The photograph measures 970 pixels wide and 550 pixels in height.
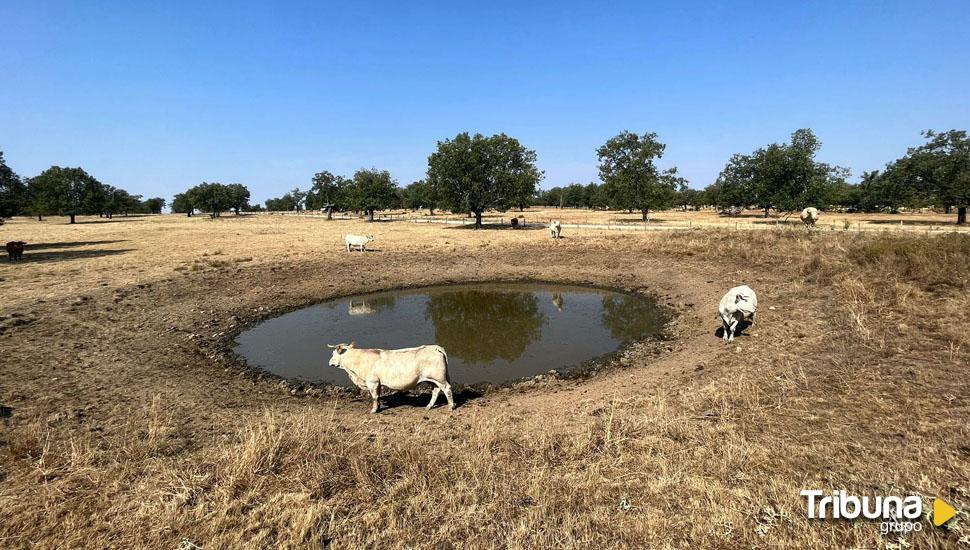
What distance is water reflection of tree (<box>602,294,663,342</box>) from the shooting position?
16.3m

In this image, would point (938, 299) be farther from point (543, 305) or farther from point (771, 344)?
point (543, 305)

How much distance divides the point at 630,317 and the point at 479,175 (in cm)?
3923

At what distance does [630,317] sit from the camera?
61.4 feet

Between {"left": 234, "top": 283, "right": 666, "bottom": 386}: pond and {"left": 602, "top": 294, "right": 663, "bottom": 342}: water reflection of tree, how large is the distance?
4 cm

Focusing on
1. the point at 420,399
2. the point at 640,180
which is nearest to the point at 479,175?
the point at 640,180

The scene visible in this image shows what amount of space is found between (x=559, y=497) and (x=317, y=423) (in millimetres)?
5323

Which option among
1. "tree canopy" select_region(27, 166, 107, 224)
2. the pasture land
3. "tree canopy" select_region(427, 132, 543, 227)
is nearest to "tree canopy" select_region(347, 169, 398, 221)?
the pasture land

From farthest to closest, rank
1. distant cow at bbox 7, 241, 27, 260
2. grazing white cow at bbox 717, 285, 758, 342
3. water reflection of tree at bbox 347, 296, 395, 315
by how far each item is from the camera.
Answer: distant cow at bbox 7, 241, 27, 260 < water reflection of tree at bbox 347, 296, 395, 315 < grazing white cow at bbox 717, 285, 758, 342

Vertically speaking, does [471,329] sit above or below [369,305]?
below

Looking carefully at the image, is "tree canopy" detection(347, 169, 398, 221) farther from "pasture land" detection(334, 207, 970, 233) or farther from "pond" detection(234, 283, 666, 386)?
"pond" detection(234, 283, 666, 386)

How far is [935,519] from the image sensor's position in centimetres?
445

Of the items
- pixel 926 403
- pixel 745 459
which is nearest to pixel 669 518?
pixel 745 459

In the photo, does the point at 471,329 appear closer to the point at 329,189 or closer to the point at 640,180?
the point at 640,180

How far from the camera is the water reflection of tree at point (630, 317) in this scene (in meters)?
16.3
